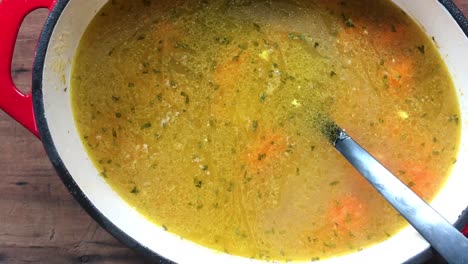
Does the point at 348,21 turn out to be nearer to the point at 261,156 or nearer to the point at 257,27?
the point at 257,27

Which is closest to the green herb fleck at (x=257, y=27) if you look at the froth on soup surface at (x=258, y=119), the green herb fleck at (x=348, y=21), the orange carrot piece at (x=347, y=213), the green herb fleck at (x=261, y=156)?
the froth on soup surface at (x=258, y=119)

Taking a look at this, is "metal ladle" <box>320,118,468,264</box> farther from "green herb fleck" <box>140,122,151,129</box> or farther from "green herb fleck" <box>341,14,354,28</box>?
"green herb fleck" <box>140,122,151,129</box>

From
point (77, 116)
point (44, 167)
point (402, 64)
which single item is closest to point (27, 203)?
point (44, 167)

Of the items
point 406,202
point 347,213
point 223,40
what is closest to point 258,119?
point 223,40

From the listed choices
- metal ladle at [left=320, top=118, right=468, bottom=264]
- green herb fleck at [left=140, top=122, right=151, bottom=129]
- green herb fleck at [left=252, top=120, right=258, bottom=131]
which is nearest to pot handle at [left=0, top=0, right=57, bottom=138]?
green herb fleck at [left=140, top=122, right=151, bottom=129]

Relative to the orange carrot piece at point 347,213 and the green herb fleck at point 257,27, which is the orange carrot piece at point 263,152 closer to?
the orange carrot piece at point 347,213

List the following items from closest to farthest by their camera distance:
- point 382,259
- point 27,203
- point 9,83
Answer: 1. point 9,83
2. point 382,259
3. point 27,203

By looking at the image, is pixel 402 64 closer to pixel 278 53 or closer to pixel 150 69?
pixel 278 53
